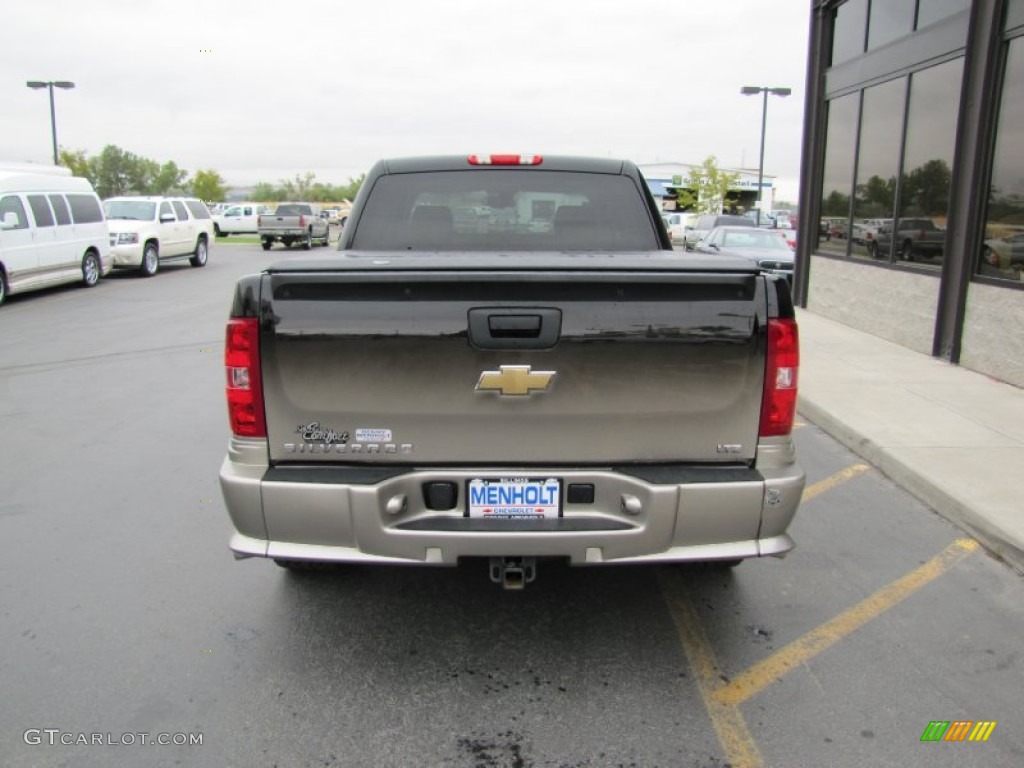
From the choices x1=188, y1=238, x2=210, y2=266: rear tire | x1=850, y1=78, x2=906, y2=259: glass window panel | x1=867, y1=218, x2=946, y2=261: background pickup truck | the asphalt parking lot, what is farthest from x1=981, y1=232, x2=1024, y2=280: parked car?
x1=188, y1=238, x2=210, y2=266: rear tire

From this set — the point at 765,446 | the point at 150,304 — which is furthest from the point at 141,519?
the point at 150,304

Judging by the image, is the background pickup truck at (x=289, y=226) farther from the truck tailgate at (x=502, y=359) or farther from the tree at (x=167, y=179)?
the tree at (x=167, y=179)

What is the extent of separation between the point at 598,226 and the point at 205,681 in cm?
296

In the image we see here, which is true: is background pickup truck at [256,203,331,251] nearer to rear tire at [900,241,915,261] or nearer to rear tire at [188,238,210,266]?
rear tire at [188,238,210,266]

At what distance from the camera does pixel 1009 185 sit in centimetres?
828

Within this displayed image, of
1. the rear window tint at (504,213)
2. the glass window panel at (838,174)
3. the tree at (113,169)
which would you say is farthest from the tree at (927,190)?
the tree at (113,169)

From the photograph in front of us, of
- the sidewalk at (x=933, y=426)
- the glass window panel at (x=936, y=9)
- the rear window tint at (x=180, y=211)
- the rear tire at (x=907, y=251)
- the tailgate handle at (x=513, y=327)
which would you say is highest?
the glass window panel at (x=936, y=9)

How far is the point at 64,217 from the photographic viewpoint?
16.0 meters

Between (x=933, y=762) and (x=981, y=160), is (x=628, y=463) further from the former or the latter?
(x=981, y=160)

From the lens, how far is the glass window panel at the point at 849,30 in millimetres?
11836

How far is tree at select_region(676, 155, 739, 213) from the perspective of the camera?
48.0 meters

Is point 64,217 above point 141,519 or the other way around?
above

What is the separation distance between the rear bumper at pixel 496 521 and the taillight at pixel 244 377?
0.28 feet

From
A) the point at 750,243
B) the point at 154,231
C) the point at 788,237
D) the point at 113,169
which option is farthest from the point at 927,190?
the point at 113,169
